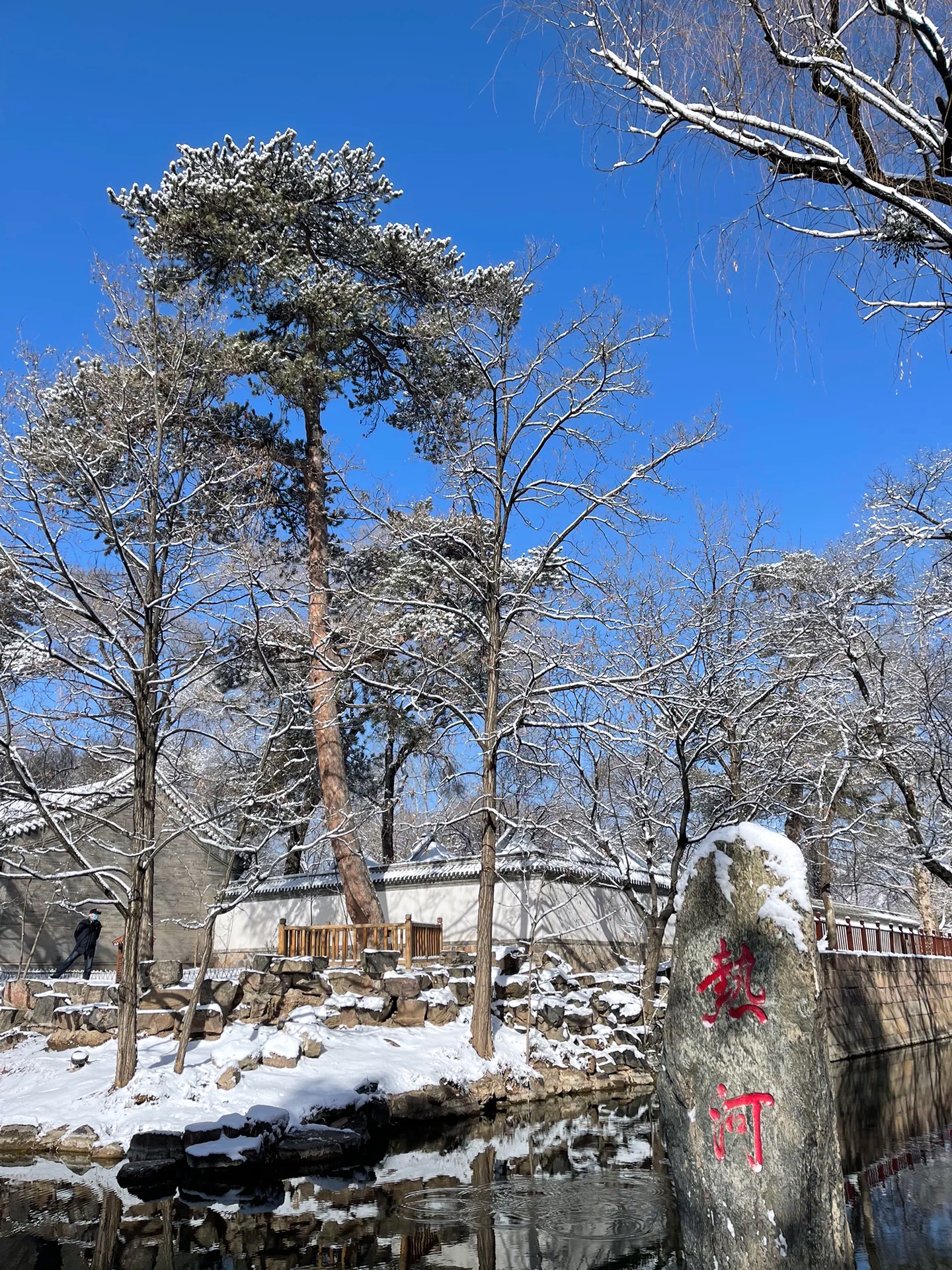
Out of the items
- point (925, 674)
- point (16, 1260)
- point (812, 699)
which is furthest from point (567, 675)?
point (16, 1260)

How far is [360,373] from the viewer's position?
801 inches

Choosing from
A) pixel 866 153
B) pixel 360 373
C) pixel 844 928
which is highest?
pixel 360 373

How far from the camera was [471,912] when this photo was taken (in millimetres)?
21875

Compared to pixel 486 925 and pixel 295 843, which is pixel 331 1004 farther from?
pixel 295 843

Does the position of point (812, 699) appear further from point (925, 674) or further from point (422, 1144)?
point (422, 1144)

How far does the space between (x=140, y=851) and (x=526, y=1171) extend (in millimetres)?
5505

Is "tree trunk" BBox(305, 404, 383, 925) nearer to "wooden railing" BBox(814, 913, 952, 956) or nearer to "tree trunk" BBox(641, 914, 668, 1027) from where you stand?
"tree trunk" BBox(641, 914, 668, 1027)

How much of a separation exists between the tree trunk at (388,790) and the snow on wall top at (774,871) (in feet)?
57.4

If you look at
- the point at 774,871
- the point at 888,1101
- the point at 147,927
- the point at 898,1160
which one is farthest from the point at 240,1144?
the point at 888,1101

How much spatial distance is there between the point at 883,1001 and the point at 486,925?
37.3ft

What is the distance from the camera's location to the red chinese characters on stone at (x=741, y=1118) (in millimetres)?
4918

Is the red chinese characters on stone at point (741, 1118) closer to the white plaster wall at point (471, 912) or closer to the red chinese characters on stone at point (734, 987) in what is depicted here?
the red chinese characters on stone at point (734, 987)

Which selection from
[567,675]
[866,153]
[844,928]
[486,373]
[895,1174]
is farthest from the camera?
[844,928]

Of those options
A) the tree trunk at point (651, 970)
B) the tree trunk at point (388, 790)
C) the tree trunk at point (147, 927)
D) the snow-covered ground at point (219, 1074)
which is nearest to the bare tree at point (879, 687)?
the tree trunk at point (651, 970)
